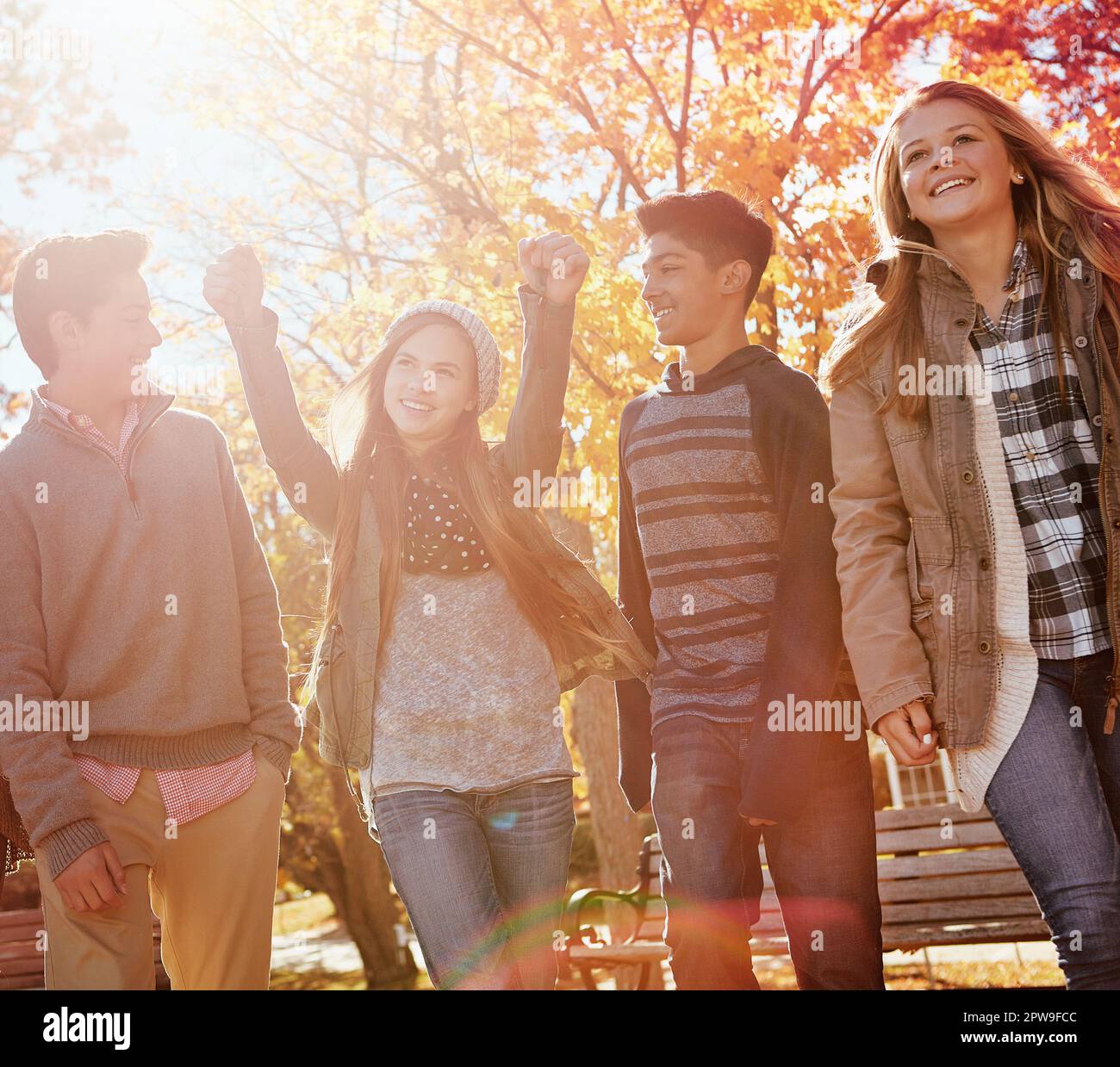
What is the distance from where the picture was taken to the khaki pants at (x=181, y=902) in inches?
117

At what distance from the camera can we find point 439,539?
331 centimetres

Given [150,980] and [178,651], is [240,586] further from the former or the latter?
[150,980]

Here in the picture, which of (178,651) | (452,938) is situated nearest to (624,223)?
(178,651)

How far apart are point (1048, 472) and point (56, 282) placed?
2.59m

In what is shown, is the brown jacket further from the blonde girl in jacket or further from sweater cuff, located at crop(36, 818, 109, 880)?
the blonde girl in jacket

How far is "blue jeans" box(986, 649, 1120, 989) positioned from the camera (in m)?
2.53

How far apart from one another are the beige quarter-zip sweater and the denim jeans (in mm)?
1111

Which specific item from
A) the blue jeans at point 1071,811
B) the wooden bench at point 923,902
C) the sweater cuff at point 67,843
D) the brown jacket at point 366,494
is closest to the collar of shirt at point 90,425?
the brown jacket at point 366,494

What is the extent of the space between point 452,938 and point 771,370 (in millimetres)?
1782

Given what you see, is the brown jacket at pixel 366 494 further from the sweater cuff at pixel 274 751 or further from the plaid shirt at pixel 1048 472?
the plaid shirt at pixel 1048 472

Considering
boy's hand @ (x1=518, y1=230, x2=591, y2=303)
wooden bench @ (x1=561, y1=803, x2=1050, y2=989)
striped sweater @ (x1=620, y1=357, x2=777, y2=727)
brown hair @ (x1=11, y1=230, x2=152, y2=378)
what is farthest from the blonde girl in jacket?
wooden bench @ (x1=561, y1=803, x2=1050, y2=989)

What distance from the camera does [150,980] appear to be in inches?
122

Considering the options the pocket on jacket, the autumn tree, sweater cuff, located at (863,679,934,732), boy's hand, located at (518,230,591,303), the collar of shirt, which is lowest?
sweater cuff, located at (863,679,934,732)

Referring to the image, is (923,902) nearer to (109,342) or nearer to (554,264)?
(554,264)
